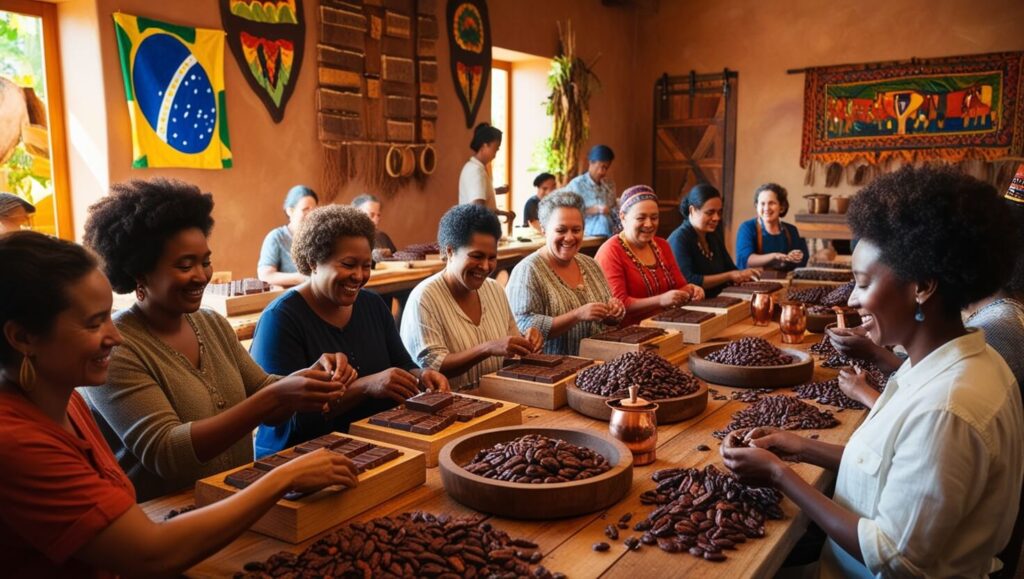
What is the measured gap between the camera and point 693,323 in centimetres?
390

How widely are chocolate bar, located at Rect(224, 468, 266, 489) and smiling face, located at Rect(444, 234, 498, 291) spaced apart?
→ 160cm

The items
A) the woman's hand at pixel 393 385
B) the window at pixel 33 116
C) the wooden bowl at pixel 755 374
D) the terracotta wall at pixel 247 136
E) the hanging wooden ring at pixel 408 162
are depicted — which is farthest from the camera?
the hanging wooden ring at pixel 408 162

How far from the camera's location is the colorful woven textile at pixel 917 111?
9.59m

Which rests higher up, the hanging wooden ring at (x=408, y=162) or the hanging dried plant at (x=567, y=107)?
the hanging dried plant at (x=567, y=107)

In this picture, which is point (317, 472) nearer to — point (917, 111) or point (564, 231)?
point (564, 231)

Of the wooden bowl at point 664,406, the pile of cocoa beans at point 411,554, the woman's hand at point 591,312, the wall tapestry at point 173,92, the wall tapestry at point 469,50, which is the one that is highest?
the wall tapestry at point 469,50

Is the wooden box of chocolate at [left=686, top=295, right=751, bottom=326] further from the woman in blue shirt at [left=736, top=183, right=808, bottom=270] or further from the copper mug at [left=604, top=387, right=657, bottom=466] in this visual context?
the copper mug at [left=604, top=387, right=657, bottom=466]

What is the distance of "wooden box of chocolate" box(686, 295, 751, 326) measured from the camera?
4.30 m

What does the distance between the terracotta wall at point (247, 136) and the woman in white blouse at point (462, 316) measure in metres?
3.23

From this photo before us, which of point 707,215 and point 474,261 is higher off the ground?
point 707,215

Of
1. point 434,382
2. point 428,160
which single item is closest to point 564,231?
point 434,382

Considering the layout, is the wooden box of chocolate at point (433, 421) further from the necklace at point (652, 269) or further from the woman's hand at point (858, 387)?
the necklace at point (652, 269)

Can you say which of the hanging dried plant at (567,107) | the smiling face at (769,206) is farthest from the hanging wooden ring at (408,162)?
the smiling face at (769,206)

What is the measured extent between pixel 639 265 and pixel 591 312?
1093mm
